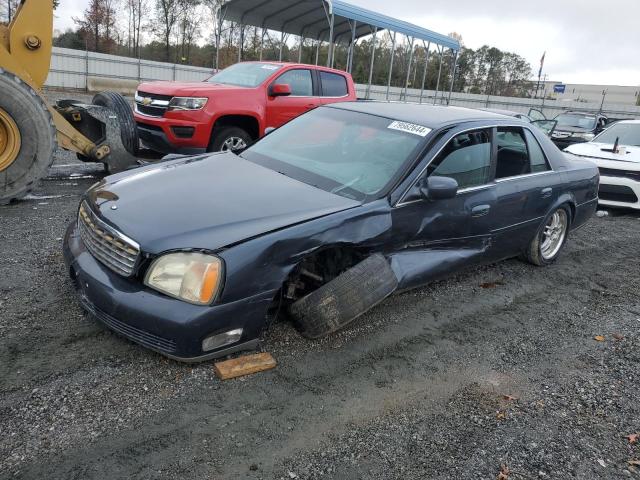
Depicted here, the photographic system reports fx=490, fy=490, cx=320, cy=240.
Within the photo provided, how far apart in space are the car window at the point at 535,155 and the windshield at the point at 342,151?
5.20ft

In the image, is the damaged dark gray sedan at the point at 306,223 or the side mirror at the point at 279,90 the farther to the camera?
the side mirror at the point at 279,90

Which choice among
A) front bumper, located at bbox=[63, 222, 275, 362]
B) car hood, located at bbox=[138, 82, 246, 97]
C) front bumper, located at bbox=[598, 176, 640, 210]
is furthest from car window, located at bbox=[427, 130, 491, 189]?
front bumper, located at bbox=[598, 176, 640, 210]

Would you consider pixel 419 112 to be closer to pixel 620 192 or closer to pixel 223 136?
pixel 223 136

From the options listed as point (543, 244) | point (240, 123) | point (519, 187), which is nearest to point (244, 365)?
point (519, 187)

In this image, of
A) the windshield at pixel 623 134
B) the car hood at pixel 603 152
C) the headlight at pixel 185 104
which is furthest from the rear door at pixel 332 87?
the windshield at pixel 623 134

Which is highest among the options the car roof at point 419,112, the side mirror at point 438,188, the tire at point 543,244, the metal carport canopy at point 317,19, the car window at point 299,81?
the metal carport canopy at point 317,19

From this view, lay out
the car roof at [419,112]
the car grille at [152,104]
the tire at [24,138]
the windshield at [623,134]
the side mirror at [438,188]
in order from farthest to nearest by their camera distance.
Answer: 1. the windshield at [623,134]
2. the car grille at [152,104]
3. the tire at [24,138]
4. the car roof at [419,112]
5. the side mirror at [438,188]

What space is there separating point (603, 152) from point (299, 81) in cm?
531

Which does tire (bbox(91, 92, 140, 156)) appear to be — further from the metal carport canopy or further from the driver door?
the metal carport canopy

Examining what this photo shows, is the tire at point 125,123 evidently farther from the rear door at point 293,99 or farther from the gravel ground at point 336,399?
the gravel ground at point 336,399

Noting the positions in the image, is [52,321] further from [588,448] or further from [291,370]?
[588,448]

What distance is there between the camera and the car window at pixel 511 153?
4.22 m

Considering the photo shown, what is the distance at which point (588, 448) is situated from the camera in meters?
2.49

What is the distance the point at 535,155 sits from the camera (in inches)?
186
